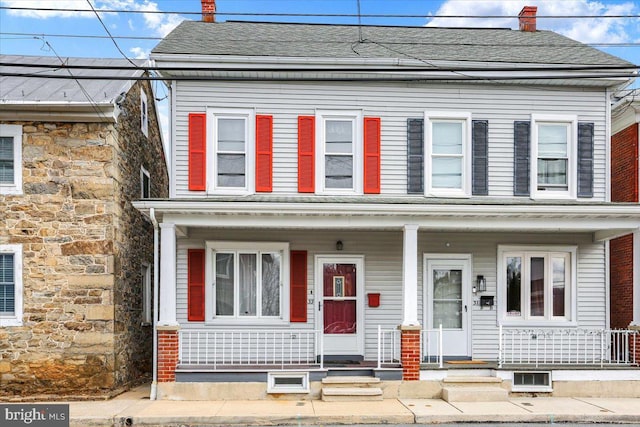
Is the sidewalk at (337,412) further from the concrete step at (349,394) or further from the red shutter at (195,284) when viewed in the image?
the red shutter at (195,284)

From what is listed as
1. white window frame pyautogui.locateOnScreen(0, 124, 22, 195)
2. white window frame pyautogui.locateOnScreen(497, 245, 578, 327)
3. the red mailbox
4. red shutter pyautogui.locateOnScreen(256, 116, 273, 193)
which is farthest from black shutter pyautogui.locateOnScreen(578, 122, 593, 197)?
white window frame pyautogui.locateOnScreen(0, 124, 22, 195)

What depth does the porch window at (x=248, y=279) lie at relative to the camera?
11.0 m

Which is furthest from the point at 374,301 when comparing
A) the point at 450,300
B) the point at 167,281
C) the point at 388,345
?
the point at 167,281

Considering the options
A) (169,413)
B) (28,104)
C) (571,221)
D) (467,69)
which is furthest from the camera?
(467,69)

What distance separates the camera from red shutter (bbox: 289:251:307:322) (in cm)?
1096

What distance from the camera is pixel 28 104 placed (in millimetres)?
9469

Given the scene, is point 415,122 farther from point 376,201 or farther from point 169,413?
point 169,413

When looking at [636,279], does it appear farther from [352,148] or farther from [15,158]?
[15,158]

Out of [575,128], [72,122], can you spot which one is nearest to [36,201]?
[72,122]

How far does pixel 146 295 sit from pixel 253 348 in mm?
3295

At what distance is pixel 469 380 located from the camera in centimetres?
969

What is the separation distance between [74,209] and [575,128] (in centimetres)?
1000

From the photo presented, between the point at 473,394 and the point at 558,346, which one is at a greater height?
the point at 558,346

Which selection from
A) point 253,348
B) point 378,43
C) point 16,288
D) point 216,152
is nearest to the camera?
point 16,288
